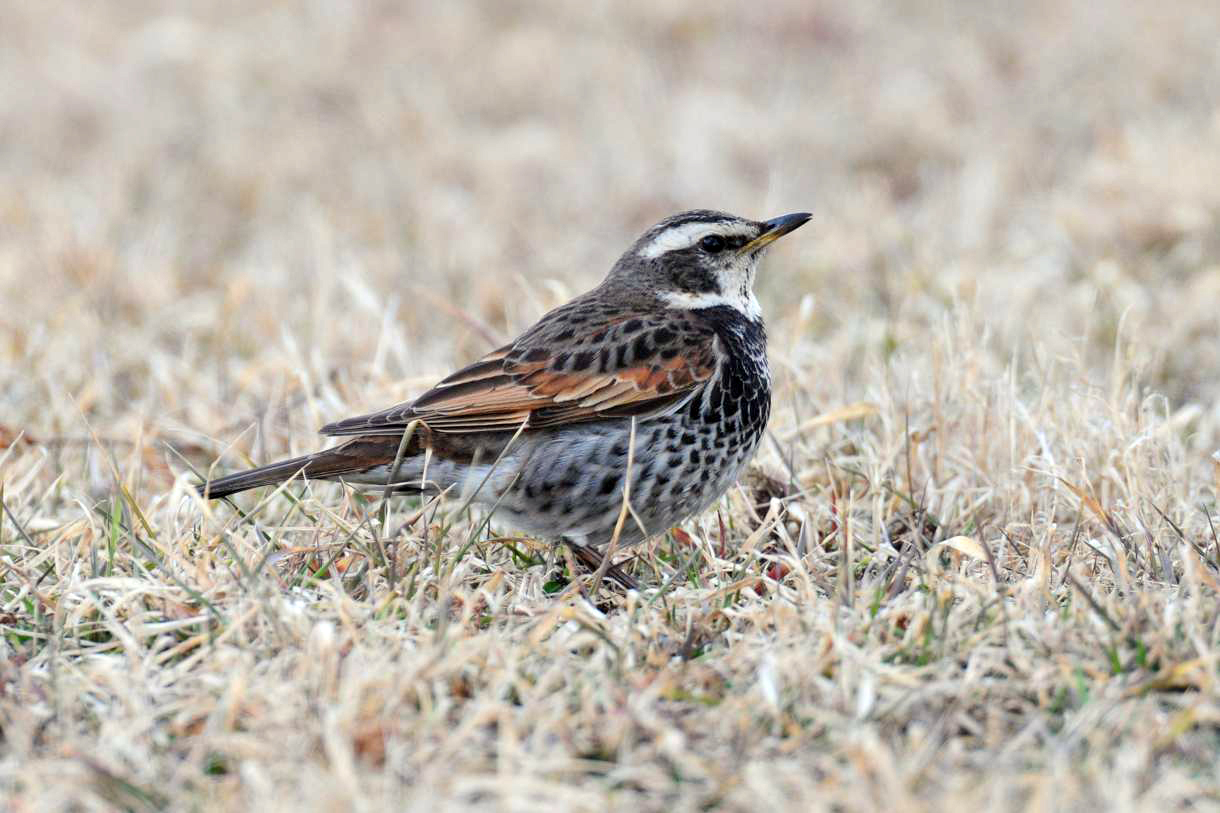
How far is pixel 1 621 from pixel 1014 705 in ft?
9.95

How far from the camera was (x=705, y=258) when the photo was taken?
6180mm

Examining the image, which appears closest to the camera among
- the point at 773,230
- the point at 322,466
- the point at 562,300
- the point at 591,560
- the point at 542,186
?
the point at 322,466

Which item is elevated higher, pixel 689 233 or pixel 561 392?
pixel 689 233

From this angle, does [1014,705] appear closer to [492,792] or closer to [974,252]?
[492,792]

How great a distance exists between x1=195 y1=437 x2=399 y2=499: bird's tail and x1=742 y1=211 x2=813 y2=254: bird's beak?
5.36ft

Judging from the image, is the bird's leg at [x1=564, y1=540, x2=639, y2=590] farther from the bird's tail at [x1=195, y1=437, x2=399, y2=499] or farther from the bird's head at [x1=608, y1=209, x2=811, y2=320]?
the bird's head at [x1=608, y1=209, x2=811, y2=320]

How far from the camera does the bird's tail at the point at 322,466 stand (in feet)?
17.8

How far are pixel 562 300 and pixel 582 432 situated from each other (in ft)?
6.74

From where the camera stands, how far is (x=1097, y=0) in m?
14.1

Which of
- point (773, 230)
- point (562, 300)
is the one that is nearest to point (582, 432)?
point (773, 230)

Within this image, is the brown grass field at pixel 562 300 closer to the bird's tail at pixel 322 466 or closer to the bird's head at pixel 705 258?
the bird's tail at pixel 322 466

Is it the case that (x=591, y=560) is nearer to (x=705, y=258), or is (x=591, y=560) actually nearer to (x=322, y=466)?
(x=322, y=466)

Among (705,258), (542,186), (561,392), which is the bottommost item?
(542,186)

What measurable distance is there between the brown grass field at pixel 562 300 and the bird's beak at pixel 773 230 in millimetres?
751
